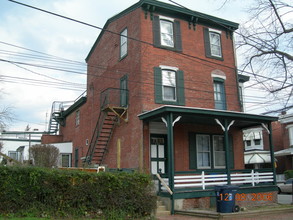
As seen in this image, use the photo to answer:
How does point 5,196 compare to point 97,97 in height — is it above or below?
below

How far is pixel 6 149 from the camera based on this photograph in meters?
35.6

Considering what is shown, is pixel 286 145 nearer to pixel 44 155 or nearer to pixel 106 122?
pixel 106 122

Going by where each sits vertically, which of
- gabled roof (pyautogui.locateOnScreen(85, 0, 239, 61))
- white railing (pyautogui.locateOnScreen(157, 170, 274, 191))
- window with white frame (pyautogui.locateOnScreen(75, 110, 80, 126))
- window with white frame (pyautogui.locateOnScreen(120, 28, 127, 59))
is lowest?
white railing (pyautogui.locateOnScreen(157, 170, 274, 191))

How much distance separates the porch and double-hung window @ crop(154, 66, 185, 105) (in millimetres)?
1286

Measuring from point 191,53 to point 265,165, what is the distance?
2656 cm

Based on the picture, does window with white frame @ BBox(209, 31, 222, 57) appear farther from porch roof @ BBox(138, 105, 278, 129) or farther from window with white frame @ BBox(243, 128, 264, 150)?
window with white frame @ BBox(243, 128, 264, 150)

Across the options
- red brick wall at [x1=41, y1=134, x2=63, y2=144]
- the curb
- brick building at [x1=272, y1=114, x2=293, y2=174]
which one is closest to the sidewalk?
the curb

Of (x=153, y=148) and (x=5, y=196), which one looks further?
(x=153, y=148)

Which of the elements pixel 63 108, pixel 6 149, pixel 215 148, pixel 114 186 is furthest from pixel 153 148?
pixel 6 149

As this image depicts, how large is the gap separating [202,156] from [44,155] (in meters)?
10.8

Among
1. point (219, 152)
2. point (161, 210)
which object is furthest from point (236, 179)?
point (161, 210)

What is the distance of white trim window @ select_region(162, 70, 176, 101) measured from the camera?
17.1m

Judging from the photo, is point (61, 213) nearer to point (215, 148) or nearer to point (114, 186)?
point (114, 186)

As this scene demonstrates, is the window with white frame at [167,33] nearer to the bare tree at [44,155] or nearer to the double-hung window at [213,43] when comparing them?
the double-hung window at [213,43]
